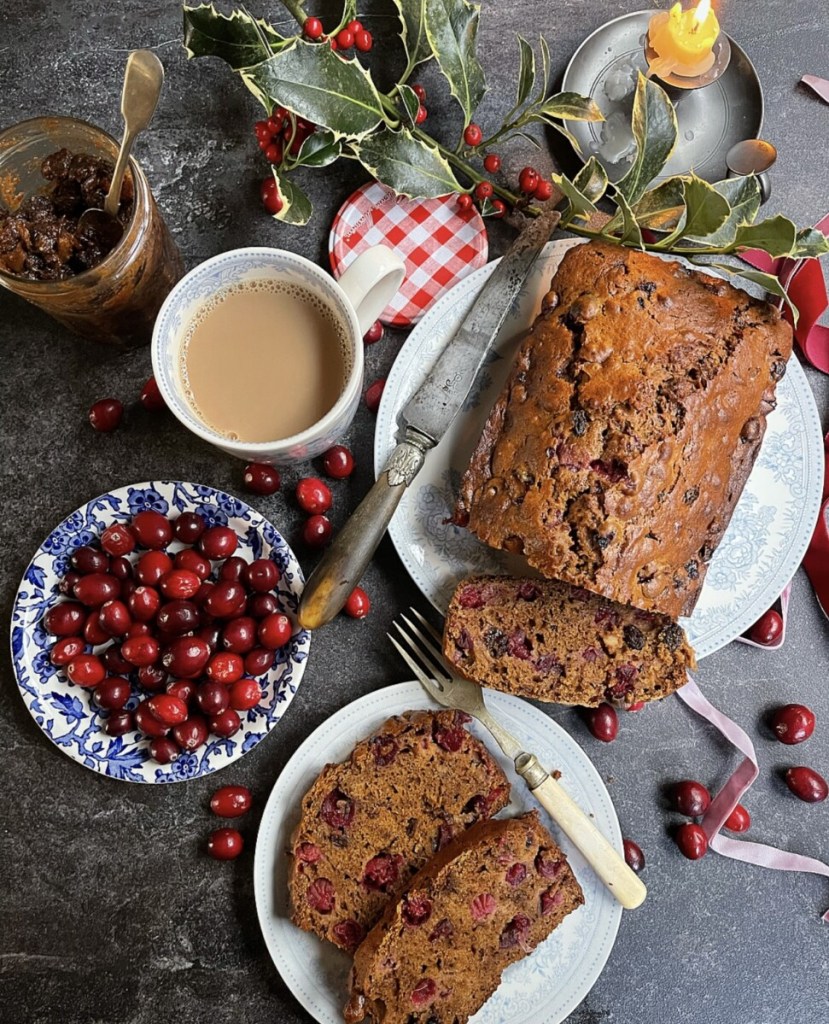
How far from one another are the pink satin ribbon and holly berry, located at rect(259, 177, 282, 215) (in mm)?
Result: 1506

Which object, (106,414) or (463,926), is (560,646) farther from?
(106,414)

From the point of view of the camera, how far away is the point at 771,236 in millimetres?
1595

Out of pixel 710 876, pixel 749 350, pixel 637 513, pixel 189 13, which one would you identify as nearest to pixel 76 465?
pixel 189 13

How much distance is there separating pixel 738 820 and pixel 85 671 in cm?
154

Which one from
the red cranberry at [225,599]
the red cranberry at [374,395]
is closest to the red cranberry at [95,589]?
the red cranberry at [225,599]

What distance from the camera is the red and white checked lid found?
6.79ft

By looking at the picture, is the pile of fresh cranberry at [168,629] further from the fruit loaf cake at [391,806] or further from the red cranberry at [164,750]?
the fruit loaf cake at [391,806]

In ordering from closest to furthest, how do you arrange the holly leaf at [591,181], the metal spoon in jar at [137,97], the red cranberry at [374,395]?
the metal spoon in jar at [137,97], the holly leaf at [591,181], the red cranberry at [374,395]

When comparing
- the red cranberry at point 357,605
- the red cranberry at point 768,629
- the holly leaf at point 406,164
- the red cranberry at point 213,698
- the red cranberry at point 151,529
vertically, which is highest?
the holly leaf at point 406,164

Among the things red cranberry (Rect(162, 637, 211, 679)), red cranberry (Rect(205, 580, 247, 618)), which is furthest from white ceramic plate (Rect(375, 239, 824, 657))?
red cranberry (Rect(162, 637, 211, 679))

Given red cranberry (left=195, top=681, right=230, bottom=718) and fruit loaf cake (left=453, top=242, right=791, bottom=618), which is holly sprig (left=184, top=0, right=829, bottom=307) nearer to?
fruit loaf cake (left=453, top=242, right=791, bottom=618)

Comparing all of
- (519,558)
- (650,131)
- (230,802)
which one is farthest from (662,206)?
(230,802)

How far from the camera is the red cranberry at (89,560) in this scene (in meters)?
1.85

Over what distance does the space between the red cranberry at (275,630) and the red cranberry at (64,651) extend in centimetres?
41
